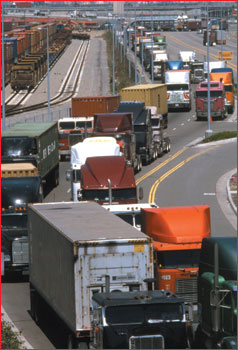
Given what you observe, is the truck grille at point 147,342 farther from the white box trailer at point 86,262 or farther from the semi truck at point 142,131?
the semi truck at point 142,131

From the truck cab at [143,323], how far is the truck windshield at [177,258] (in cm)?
656

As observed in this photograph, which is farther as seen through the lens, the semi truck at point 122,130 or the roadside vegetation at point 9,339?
the semi truck at point 122,130

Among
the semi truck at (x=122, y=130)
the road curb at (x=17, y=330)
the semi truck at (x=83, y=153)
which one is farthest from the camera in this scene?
the semi truck at (x=122, y=130)

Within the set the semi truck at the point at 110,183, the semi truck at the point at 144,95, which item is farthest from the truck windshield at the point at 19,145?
the semi truck at the point at 144,95

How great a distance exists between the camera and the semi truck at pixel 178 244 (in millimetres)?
25953

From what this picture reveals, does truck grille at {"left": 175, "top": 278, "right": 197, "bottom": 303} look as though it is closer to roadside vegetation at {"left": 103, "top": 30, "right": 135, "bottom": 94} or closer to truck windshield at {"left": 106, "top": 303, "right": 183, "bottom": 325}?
truck windshield at {"left": 106, "top": 303, "right": 183, "bottom": 325}

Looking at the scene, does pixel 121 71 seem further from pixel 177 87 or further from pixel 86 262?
pixel 86 262

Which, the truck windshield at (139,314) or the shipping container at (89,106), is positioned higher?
the truck windshield at (139,314)

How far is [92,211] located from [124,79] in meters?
101

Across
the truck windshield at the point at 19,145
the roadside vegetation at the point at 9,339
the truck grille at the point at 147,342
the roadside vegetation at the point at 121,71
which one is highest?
the truck grille at the point at 147,342

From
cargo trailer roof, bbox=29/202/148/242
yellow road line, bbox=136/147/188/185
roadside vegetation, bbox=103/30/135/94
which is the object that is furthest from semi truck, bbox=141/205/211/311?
roadside vegetation, bbox=103/30/135/94

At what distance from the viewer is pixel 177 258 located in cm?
2639

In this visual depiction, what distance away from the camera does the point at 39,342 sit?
26.2 meters

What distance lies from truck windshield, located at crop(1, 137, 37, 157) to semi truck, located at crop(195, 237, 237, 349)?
2826 centimetres
